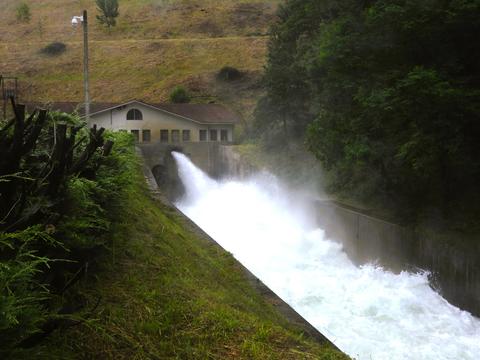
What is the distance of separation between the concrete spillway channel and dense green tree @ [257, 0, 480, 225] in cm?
182

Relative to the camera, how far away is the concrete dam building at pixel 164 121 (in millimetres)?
41188

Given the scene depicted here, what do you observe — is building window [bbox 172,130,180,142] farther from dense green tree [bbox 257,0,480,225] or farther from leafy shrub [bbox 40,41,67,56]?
leafy shrub [bbox 40,41,67,56]

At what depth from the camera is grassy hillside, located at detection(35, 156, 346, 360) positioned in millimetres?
3688

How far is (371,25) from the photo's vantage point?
13430mm

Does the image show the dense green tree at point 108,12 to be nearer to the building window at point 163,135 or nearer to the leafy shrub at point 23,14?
the leafy shrub at point 23,14

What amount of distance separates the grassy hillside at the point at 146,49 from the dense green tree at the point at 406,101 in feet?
129

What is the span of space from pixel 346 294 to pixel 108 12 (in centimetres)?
7772

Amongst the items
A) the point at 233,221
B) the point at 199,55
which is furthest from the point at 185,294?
the point at 199,55

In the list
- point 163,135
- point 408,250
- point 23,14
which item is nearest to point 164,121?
point 163,135

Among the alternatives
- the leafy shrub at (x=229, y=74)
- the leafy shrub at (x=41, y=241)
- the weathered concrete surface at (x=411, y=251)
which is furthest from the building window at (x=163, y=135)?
the leafy shrub at (x=41, y=241)

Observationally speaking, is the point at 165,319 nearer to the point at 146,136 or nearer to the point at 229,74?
the point at 146,136

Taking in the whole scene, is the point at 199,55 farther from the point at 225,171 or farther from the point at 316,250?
the point at 316,250

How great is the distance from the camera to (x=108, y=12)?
81188mm

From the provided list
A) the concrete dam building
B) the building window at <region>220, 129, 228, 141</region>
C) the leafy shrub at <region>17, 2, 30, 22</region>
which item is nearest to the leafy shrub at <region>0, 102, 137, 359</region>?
the concrete dam building
